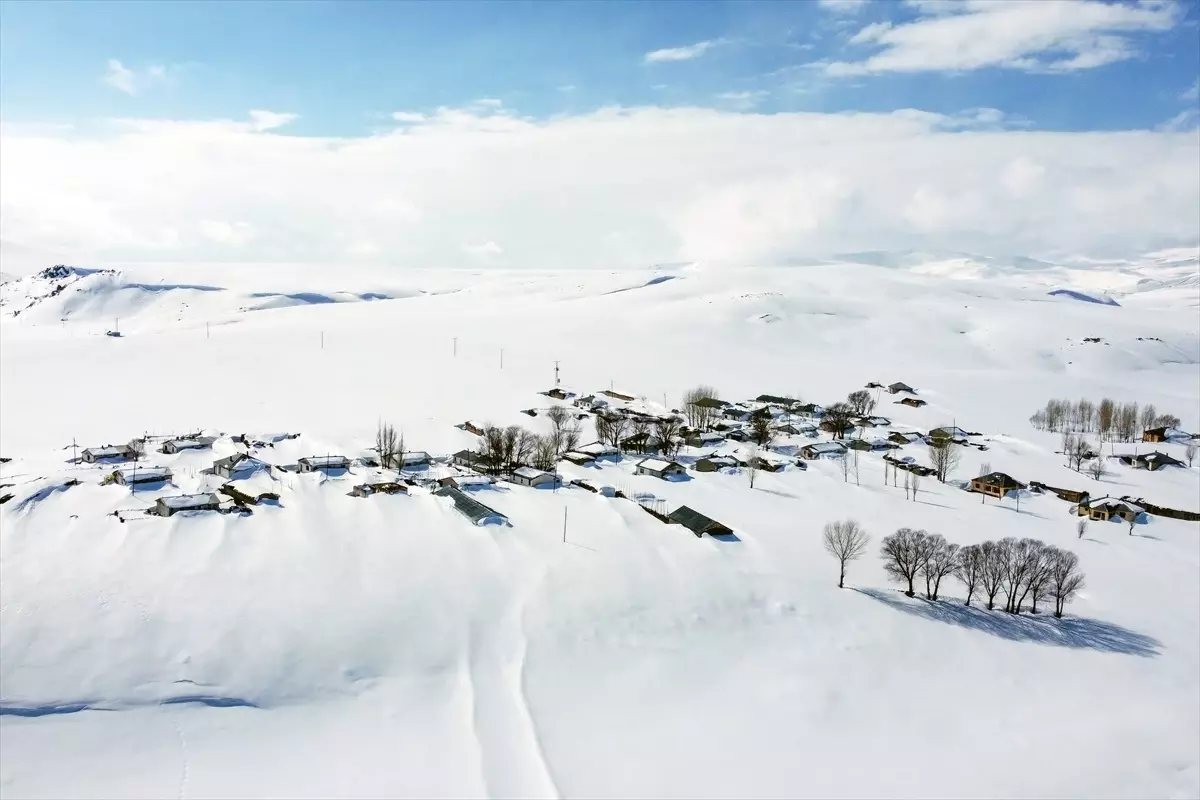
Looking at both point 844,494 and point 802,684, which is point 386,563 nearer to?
point 802,684

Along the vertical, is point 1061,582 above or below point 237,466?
below

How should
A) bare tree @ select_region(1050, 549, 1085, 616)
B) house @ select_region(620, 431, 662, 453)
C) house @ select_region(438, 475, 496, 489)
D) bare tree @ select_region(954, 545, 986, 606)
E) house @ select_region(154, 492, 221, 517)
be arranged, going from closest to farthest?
1. bare tree @ select_region(1050, 549, 1085, 616)
2. bare tree @ select_region(954, 545, 986, 606)
3. house @ select_region(154, 492, 221, 517)
4. house @ select_region(438, 475, 496, 489)
5. house @ select_region(620, 431, 662, 453)

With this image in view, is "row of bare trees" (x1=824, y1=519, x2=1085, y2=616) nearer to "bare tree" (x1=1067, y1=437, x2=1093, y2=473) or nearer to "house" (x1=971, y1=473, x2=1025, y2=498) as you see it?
"house" (x1=971, y1=473, x2=1025, y2=498)

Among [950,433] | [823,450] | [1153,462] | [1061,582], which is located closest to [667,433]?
[823,450]

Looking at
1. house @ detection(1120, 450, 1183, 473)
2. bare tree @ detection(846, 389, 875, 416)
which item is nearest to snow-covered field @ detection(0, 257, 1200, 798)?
house @ detection(1120, 450, 1183, 473)

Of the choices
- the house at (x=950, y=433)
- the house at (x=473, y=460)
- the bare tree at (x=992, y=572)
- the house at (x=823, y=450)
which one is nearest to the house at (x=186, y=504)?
the house at (x=473, y=460)

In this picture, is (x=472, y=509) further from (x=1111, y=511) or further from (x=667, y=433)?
(x=1111, y=511)
